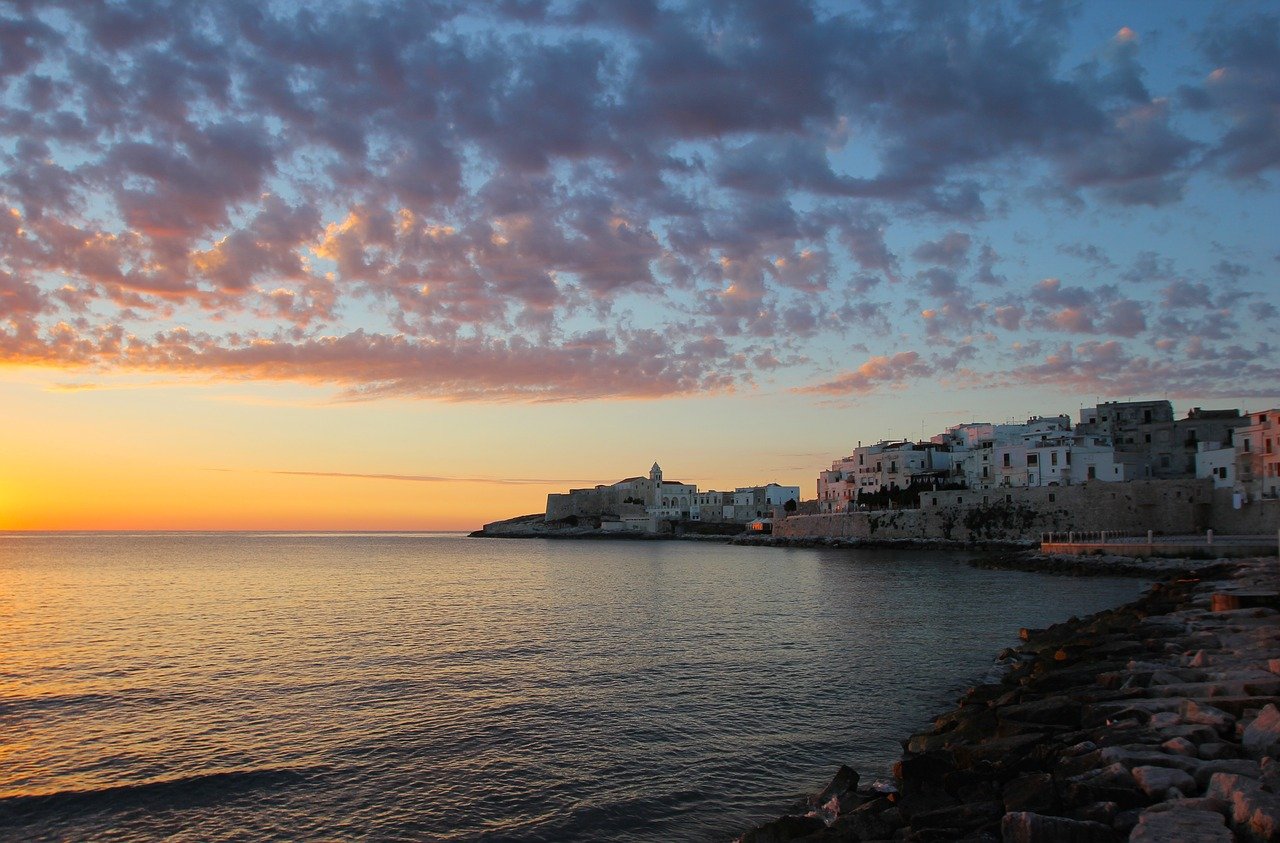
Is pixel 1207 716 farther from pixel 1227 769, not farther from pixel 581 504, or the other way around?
pixel 581 504

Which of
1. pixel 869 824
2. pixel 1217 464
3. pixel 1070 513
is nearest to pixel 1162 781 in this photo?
pixel 869 824

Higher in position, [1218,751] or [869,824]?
[1218,751]

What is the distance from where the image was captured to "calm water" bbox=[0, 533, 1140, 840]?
1276 cm

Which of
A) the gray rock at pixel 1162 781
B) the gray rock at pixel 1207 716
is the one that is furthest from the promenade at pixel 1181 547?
the gray rock at pixel 1162 781

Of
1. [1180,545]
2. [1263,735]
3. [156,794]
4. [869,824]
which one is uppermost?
[1263,735]

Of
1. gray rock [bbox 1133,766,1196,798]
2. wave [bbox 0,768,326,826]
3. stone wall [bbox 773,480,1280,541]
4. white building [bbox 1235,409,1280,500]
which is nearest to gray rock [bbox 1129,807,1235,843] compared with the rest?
gray rock [bbox 1133,766,1196,798]

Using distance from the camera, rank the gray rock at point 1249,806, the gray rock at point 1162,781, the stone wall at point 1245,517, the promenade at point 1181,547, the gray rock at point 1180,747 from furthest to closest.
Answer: the stone wall at point 1245,517 < the promenade at point 1181,547 < the gray rock at point 1180,747 < the gray rock at point 1162,781 < the gray rock at point 1249,806

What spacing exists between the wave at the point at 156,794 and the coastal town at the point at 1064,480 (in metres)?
71.0

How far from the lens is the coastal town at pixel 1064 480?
69125 millimetres

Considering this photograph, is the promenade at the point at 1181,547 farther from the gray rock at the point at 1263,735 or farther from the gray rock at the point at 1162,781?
the gray rock at the point at 1162,781

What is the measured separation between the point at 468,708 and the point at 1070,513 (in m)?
72.7

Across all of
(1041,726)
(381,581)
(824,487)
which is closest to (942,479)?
(824,487)

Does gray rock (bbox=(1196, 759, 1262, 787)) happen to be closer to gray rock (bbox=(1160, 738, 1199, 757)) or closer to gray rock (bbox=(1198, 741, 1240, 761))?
gray rock (bbox=(1198, 741, 1240, 761))

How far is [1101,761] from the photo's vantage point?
9812 millimetres
